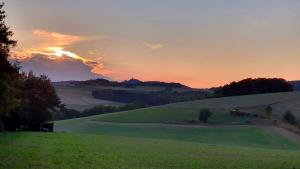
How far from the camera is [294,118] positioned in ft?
368

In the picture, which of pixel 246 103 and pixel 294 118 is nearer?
pixel 294 118

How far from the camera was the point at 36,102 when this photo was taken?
304ft

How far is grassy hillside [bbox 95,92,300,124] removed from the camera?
11806cm

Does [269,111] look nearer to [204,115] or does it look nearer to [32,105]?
[204,115]

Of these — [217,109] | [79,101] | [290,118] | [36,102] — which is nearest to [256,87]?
[217,109]

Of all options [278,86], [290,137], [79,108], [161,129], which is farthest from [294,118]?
[79,108]

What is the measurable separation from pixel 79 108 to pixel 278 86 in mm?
57174

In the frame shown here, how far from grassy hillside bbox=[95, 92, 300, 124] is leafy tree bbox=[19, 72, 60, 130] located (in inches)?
1173

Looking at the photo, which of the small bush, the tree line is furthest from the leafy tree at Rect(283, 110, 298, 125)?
the tree line

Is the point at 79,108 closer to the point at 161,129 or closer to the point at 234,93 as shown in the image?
the point at 234,93

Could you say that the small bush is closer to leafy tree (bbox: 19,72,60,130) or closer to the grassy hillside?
the grassy hillside

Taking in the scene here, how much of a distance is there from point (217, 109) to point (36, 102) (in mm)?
43586

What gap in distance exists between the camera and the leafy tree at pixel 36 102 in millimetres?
91812

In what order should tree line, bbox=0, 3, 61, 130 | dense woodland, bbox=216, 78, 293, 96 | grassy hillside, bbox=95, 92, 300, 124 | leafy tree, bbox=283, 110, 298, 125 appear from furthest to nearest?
dense woodland, bbox=216, 78, 293, 96 < grassy hillside, bbox=95, 92, 300, 124 < leafy tree, bbox=283, 110, 298, 125 < tree line, bbox=0, 3, 61, 130
